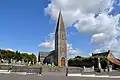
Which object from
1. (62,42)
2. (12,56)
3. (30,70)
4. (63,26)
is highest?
(63,26)

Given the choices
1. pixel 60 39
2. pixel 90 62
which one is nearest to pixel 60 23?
pixel 60 39

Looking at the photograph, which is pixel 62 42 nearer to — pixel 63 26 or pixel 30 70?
pixel 63 26

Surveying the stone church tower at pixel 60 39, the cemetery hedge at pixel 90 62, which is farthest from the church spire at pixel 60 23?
the cemetery hedge at pixel 90 62

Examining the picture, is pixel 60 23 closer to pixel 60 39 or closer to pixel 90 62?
pixel 60 39

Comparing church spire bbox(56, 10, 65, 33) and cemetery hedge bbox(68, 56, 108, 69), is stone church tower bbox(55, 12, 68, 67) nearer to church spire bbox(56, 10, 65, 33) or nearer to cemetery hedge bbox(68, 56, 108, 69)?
church spire bbox(56, 10, 65, 33)

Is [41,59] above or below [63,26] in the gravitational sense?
below

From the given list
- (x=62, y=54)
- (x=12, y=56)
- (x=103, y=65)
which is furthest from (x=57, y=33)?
(x=103, y=65)

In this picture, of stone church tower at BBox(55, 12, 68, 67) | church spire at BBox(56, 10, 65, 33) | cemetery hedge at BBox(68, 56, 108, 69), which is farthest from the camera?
church spire at BBox(56, 10, 65, 33)

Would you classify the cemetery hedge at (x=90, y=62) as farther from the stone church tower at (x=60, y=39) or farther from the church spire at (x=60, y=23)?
the church spire at (x=60, y=23)

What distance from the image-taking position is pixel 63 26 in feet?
341

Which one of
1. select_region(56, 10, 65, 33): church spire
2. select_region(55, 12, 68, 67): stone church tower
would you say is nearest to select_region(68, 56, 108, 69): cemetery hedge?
select_region(55, 12, 68, 67): stone church tower

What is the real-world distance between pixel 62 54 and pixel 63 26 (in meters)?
13.7

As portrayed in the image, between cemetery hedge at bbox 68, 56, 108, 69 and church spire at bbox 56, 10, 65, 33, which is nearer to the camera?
cemetery hedge at bbox 68, 56, 108, 69

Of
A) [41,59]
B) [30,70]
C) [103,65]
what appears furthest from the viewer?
[41,59]
